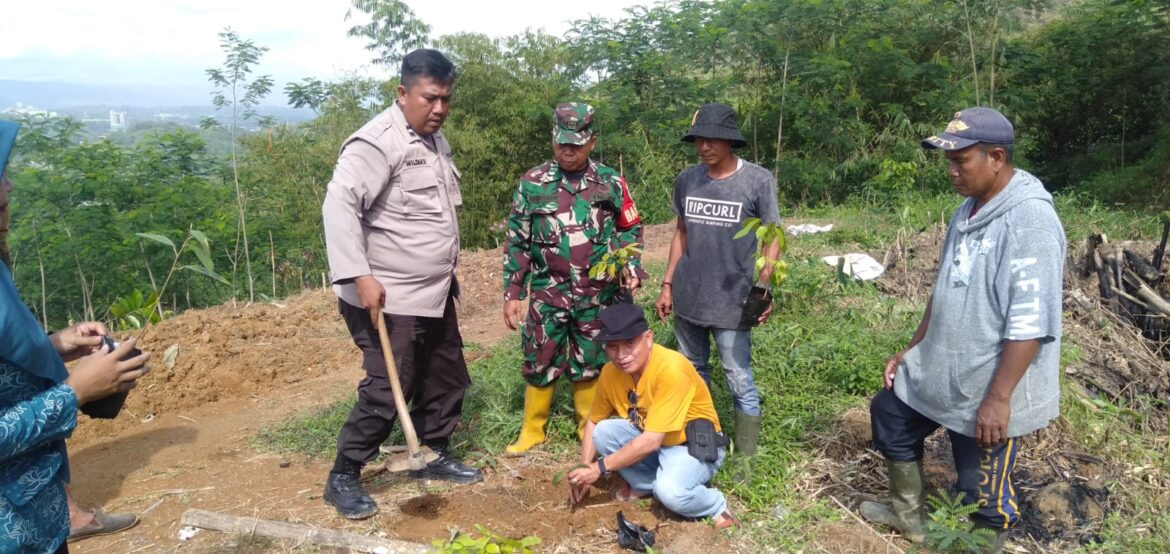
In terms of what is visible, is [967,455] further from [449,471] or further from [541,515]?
[449,471]

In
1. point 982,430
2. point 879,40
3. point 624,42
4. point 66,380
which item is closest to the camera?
point 66,380

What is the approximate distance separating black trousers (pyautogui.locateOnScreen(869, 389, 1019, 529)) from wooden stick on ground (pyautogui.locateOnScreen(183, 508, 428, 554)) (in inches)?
70.7

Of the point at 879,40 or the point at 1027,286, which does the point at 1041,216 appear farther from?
the point at 879,40

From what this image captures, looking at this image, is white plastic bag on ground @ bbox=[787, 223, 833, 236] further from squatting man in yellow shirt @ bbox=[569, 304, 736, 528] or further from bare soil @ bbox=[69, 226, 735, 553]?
squatting man in yellow shirt @ bbox=[569, 304, 736, 528]

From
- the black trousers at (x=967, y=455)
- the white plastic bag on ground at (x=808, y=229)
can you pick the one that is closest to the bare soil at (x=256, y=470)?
the black trousers at (x=967, y=455)

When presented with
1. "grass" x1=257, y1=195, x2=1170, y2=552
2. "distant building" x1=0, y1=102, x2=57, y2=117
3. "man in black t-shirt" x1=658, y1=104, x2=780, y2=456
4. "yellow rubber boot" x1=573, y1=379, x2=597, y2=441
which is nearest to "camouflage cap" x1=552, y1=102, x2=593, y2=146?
"man in black t-shirt" x1=658, y1=104, x2=780, y2=456

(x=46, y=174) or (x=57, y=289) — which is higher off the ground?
(x=46, y=174)

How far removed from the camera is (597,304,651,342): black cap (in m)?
3.02

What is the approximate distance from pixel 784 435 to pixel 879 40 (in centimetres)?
912

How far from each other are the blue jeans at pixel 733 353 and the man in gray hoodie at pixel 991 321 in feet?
2.56

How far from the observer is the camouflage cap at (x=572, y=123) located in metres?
3.64

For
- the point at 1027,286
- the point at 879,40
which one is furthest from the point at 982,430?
the point at 879,40

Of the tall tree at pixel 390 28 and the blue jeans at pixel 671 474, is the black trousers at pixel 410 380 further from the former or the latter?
the tall tree at pixel 390 28

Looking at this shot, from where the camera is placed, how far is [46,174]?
9.80m
